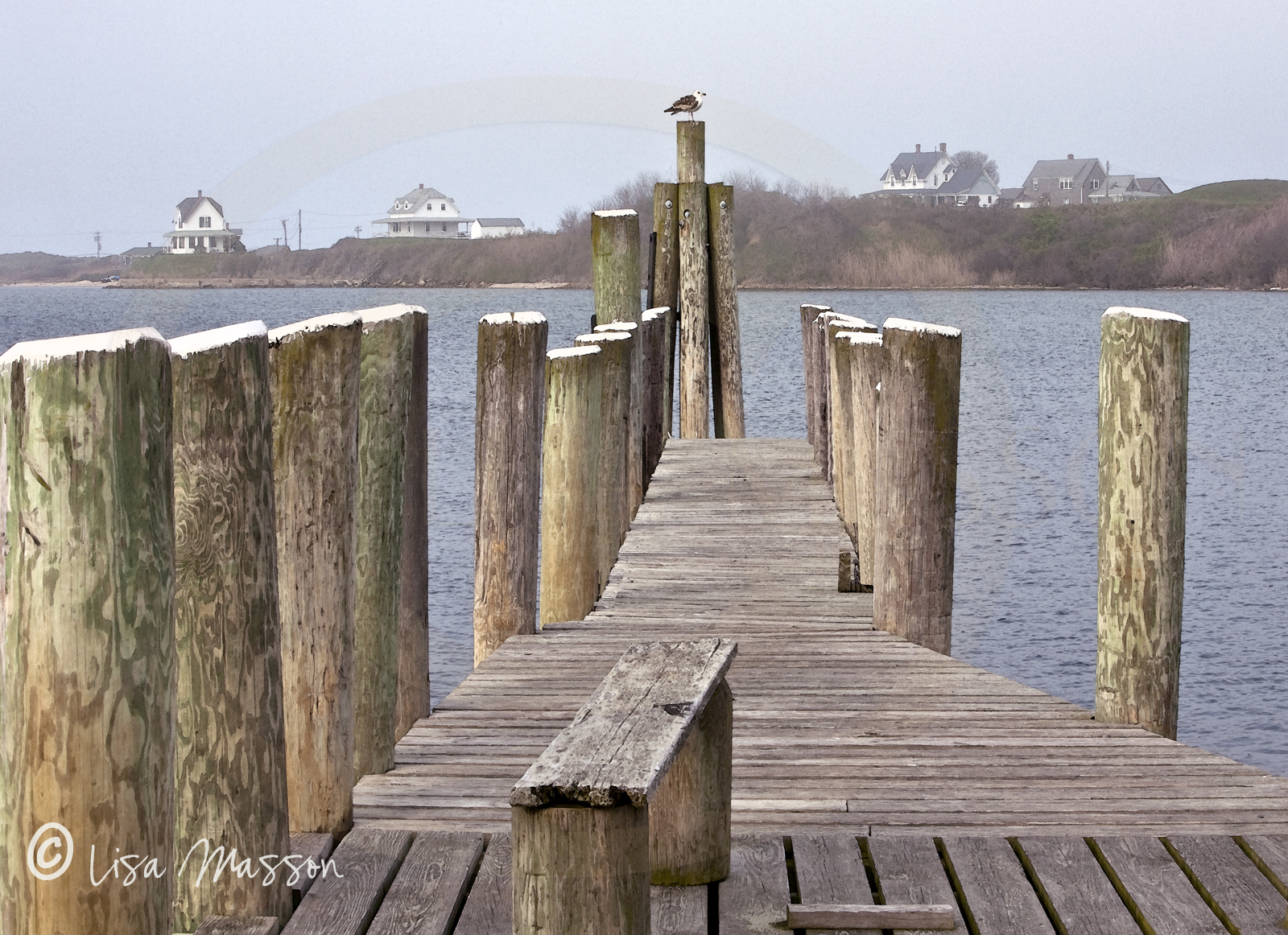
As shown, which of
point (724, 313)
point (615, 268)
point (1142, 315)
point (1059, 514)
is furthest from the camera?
point (1059, 514)

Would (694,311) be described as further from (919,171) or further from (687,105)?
(919,171)

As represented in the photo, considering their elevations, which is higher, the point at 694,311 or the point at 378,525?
the point at 694,311

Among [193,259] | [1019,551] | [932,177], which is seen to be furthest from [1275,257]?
[1019,551]

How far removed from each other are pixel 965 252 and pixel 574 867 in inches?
2529

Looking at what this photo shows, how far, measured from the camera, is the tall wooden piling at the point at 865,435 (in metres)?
6.32

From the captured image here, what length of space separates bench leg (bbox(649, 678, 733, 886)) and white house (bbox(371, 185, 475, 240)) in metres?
72.6

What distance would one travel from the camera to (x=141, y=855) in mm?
2424

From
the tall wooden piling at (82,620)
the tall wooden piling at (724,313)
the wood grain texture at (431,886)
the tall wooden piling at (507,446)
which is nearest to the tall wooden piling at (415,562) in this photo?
the tall wooden piling at (507,446)

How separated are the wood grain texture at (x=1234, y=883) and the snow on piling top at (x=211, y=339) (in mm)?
2345

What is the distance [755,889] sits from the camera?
10.6 ft

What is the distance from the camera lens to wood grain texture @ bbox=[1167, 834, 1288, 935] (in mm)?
3057

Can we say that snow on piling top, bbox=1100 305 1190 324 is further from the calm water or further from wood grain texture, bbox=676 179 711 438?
wood grain texture, bbox=676 179 711 438

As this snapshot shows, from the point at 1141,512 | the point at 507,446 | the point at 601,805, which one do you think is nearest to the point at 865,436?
the point at 507,446

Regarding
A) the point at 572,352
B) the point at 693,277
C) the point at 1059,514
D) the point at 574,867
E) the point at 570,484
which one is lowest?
the point at 1059,514
